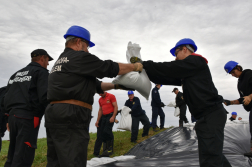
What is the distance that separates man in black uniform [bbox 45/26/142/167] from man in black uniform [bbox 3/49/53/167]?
926mm

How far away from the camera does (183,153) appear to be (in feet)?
11.8

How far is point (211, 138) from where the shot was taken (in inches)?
77.4

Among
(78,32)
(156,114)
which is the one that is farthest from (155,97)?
(78,32)

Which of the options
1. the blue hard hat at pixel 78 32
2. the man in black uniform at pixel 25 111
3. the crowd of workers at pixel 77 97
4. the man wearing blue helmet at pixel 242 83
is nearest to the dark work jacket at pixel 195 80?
the crowd of workers at pixel 77 97

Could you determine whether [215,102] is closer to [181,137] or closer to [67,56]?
[67,56]

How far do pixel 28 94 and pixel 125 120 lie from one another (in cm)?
426

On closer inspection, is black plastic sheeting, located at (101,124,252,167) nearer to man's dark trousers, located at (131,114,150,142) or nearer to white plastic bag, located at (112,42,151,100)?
white plastic bag, located at (112,42,151,100)

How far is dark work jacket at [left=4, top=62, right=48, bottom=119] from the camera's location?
2.70 metres

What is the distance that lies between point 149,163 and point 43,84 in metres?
2.12

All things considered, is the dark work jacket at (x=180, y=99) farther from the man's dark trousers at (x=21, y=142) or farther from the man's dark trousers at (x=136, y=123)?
the man's dark trousers at (x=21, y=142)

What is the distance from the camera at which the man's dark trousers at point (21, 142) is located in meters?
2.57

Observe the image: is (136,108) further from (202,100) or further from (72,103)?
(72,103)

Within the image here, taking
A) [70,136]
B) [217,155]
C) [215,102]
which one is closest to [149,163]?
[217,155]

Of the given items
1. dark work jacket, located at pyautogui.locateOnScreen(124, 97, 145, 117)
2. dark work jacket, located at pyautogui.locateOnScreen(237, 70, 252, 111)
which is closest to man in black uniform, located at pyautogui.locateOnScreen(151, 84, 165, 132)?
dark work jacket, located at pyautogui.locateOnScreen(124, 97, 145, 117)
